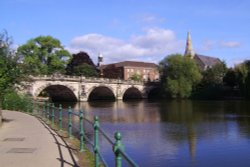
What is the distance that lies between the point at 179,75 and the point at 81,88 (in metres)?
18.6

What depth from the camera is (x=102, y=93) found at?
3474 inches

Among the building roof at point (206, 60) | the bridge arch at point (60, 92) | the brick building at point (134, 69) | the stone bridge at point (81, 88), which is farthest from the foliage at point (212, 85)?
the building roof at point (206, 60)

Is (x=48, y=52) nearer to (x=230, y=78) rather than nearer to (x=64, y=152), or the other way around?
(x=230, y=78)

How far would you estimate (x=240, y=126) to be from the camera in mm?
26844

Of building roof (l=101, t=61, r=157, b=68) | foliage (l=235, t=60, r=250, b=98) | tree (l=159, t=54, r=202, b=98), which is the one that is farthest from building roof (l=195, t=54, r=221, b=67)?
foliage (l=235, t=60, r=250, b=98)

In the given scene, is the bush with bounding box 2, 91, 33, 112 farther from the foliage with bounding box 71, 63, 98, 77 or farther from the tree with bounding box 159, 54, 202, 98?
the foliage with bounding box 71, 63, 98, 77

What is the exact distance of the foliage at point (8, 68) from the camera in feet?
56.0

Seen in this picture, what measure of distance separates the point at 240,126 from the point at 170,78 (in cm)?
5143

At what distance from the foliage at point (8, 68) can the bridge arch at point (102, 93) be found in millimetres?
61270

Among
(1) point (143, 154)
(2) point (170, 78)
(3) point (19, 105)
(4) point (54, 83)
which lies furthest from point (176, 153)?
(2) point (170, 78)

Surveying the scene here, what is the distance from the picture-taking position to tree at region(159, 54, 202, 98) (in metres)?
77.2

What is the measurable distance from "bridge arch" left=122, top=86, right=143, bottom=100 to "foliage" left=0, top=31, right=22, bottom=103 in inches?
2676

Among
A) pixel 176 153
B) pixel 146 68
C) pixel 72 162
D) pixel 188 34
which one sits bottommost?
pixel 176 153

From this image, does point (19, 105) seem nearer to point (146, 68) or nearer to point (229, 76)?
point (229, 76)
